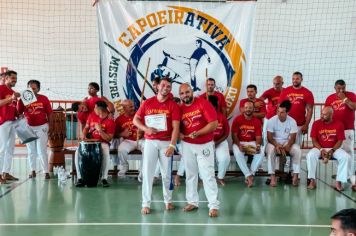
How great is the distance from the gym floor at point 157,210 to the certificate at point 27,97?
1352mm

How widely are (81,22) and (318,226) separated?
10630mm

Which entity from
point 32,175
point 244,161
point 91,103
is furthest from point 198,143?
point 32,175

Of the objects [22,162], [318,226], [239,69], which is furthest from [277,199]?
[22,162]

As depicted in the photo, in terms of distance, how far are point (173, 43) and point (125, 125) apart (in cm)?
169

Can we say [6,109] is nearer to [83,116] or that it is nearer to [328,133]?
[83,116]

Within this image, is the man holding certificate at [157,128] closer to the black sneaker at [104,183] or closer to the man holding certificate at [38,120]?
the black sneaker at [104,183]

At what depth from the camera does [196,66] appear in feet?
24.4

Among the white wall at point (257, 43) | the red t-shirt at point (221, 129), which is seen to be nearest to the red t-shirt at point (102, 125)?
the red t-shirt at point (221, 129)

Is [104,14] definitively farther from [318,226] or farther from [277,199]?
[318,226]

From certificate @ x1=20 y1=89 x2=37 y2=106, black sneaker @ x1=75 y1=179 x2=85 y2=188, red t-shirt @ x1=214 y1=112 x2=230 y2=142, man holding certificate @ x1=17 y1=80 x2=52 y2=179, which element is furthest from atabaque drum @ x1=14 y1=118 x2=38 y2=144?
red t-shirt @ x1=214 y1=112 x2=230 y2=142

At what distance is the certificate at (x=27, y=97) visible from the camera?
6754mm

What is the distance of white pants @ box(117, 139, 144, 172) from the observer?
7160mm

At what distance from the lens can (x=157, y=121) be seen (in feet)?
16.7

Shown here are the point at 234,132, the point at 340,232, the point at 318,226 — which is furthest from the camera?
the point at 234,132
